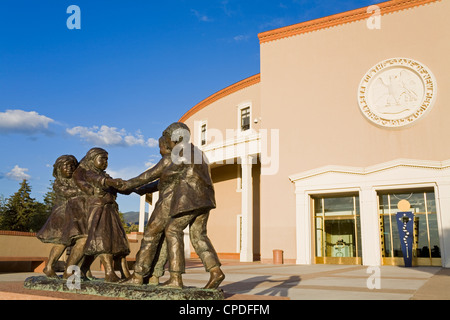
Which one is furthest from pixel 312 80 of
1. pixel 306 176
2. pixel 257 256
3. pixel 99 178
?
pixel 99 178

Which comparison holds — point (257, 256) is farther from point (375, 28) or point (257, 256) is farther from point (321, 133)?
point (375, 28)

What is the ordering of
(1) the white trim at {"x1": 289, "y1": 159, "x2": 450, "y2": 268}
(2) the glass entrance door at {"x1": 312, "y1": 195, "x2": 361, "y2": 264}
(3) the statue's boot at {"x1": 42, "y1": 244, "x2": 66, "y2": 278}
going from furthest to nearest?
(2) the glass entrance door at {"x1": 312, "y1": 195, "x2": 361, "y2": 264}
(1) the white trim at {"x1": 289, "y1": 159, "x2": 450, "y2": 268}
(3) the statue's boot at {"x1": 42, "y1": 244, "x2": 66, "y2": 278}

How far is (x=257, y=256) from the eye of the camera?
2345cm

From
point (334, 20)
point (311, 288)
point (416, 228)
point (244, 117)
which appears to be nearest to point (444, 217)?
point (416, 228)

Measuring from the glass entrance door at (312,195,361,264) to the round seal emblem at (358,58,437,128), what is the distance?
3971mm

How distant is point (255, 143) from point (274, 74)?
3.85 metres

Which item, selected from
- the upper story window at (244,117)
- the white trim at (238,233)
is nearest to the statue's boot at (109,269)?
the upper story window at (244,117)

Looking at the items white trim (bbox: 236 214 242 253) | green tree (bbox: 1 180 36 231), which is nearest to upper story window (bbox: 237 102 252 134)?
white trim (bbox: 236 214 242 253)

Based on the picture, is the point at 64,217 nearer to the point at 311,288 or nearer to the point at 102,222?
the point at 102,222

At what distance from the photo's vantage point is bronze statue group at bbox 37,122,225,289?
4273mm

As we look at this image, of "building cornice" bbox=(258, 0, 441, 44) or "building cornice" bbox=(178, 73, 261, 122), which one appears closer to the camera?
"building cornice" bbox=(258, 0, 441, 44)

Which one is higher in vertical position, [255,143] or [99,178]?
[255,143]

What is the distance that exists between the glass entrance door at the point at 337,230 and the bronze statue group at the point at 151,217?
14097 millimetres

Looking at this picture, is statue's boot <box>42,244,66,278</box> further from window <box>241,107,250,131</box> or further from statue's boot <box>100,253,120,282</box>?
window <box>241,107,250,131</box>
